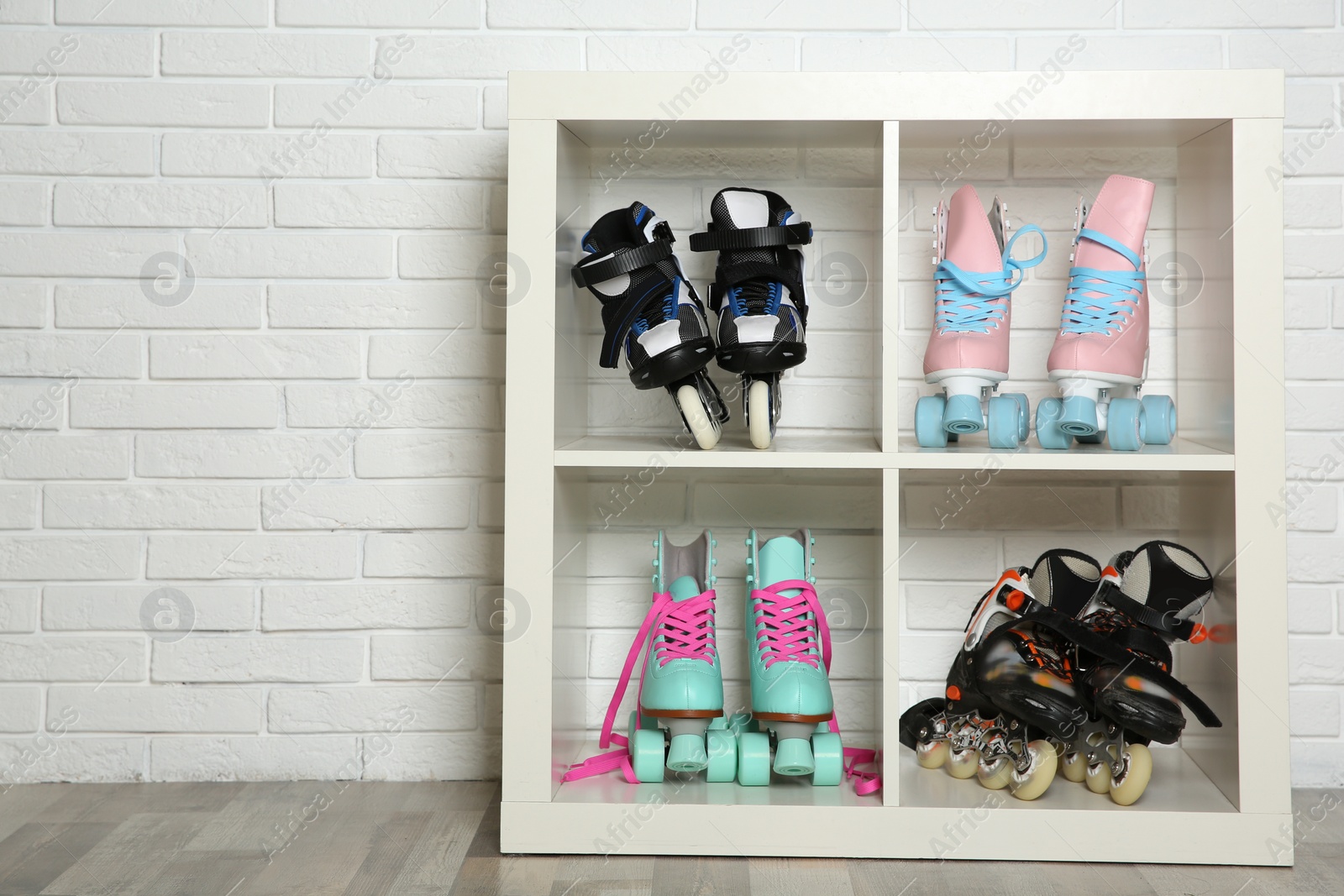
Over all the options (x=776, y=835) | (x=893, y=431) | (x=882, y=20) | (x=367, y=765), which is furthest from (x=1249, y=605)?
(x=367, y=765)

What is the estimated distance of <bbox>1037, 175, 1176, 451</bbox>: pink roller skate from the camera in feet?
3.92

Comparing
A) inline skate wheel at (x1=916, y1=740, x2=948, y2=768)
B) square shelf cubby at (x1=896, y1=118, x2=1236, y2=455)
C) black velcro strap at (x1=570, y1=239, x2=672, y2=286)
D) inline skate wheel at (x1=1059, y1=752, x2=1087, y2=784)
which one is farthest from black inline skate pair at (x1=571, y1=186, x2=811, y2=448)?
inline skate wheel at (x1=1059, y1=752, x2=1087, y2=784)

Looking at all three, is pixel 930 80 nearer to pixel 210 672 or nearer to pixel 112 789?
pixel 210 672

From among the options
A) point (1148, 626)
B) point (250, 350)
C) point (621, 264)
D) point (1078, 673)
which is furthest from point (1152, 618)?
point (250, 350)

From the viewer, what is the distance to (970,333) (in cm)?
122

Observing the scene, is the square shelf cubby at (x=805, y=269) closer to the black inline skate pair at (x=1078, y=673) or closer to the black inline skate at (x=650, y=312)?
the black inline skate at (x=650, y=312)

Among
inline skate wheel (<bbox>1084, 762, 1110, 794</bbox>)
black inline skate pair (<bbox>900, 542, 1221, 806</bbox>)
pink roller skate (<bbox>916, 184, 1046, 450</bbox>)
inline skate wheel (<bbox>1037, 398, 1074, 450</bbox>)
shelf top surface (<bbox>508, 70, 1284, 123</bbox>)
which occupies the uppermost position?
shelf top surface (<bbox>508, 70, 1284, 123</bbox>)

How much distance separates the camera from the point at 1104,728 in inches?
48.3

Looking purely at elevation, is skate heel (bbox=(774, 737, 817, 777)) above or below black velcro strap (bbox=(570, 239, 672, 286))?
below

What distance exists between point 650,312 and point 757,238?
0.17 meters

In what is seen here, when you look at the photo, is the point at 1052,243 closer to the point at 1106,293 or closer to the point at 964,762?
the point at 1106,293

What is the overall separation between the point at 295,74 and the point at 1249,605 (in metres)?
1.50

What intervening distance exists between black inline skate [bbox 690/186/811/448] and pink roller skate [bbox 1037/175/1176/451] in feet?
1.11

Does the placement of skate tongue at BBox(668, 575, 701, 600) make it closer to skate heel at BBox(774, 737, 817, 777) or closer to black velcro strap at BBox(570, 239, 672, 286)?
skate heel at BBox(774, 737, 817, 777)
